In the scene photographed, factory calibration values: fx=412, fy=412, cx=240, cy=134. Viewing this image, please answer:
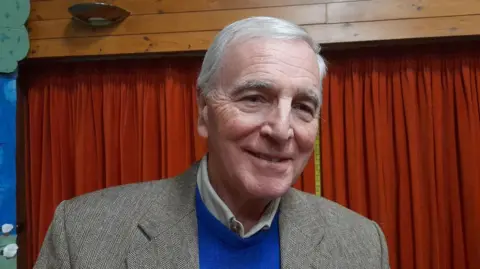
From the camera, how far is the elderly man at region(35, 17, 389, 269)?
93 cm

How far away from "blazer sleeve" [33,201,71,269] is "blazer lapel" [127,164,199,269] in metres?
0.16

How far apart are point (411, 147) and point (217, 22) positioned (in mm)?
1210

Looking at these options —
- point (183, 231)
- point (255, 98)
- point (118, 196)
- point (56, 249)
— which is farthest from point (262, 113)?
point (56, 249)

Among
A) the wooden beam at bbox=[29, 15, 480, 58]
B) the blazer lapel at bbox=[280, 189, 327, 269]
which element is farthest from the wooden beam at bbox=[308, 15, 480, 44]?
the blazer lapel at bbox=[280, 189, 327, 269]

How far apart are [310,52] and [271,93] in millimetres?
163

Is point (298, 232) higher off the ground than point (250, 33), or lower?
lower

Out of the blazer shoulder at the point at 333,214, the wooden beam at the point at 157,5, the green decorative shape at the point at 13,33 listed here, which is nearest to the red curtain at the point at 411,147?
the wooden beam at the point at 157,5

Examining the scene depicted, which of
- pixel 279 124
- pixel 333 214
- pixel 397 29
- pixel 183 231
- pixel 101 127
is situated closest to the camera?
pixel 279 124

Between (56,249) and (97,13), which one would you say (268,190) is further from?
(97,13)

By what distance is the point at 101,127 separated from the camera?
2.43 metres

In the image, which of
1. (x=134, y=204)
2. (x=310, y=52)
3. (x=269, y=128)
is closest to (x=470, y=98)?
(x=310, y=52)

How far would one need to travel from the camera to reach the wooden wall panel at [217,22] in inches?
80.1

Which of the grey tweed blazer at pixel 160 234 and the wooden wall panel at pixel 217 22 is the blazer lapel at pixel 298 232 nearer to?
the grey tweed blazer at pixel 160 234

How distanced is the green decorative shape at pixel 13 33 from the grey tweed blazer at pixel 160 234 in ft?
4.97
